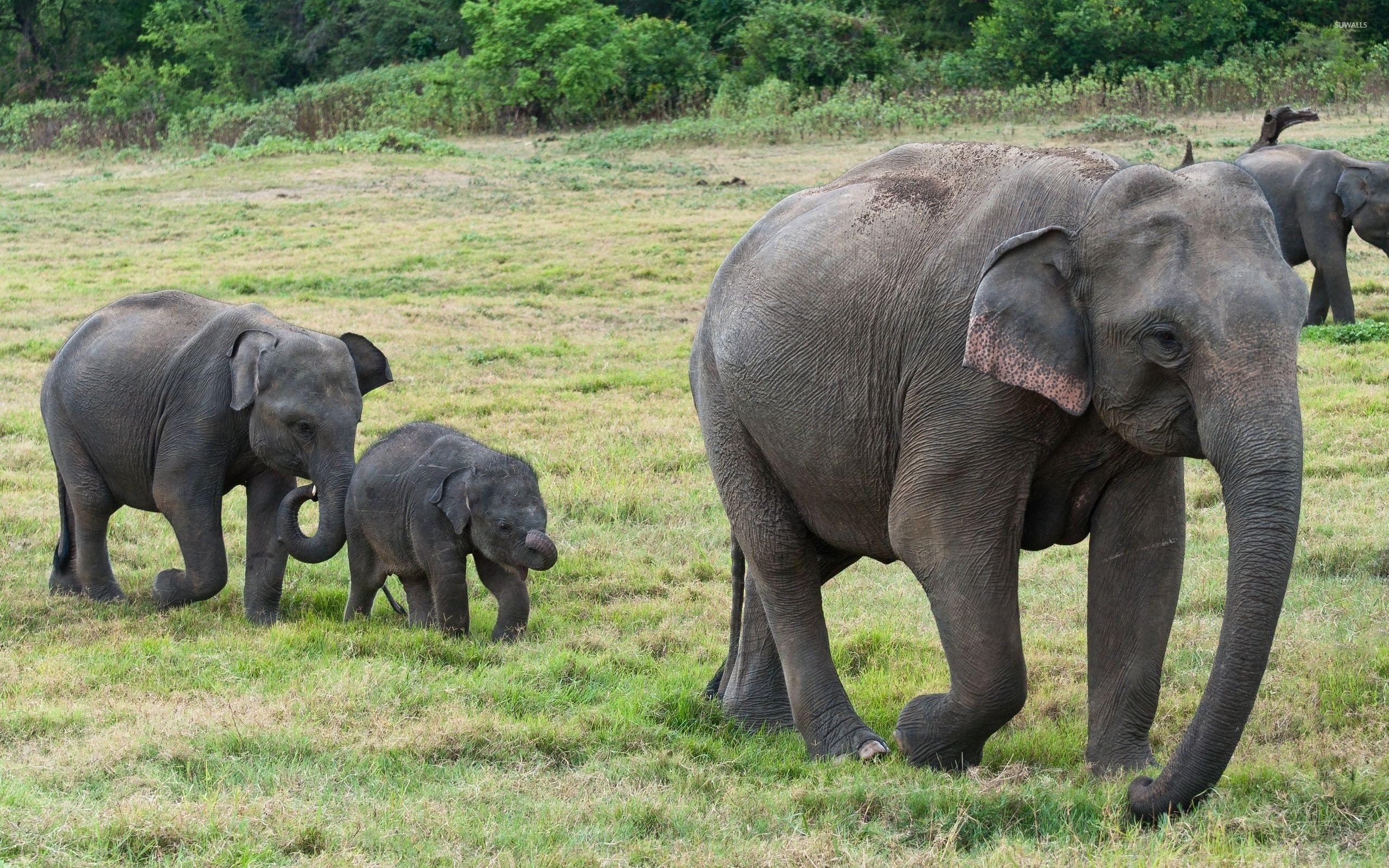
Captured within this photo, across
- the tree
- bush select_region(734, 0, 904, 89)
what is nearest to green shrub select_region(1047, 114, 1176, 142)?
bush select_region(734, 0, 904, 89)

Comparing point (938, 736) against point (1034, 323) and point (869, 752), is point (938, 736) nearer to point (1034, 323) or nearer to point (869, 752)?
point (869, 752)

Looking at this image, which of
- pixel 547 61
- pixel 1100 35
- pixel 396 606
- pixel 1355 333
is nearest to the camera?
pixel 396 606

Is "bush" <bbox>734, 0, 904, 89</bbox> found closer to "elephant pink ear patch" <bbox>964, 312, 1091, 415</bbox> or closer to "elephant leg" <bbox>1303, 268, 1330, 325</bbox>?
"elephant leg" <bbox>1303, 268, 1330, 325</bbox>

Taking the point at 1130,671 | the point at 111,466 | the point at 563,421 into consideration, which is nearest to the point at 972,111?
the point at 563,421

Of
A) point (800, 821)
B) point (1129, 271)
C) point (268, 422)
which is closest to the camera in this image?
point (1129, 271)

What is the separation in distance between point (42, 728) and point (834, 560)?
3039 millimetres

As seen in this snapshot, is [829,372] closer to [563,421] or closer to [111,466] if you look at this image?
[111,466]

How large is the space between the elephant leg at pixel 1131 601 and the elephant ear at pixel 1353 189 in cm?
1087

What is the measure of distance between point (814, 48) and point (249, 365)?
35105 millimetres

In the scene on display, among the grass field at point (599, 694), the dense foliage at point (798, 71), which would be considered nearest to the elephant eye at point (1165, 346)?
the grass field at point (599, 694)

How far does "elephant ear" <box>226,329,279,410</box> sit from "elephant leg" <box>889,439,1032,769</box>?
3.91 m

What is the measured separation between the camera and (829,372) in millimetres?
5332

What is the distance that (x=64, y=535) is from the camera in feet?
28.4

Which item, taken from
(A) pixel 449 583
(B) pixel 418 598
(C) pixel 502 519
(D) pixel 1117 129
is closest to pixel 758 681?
(C) pixel 502 519
